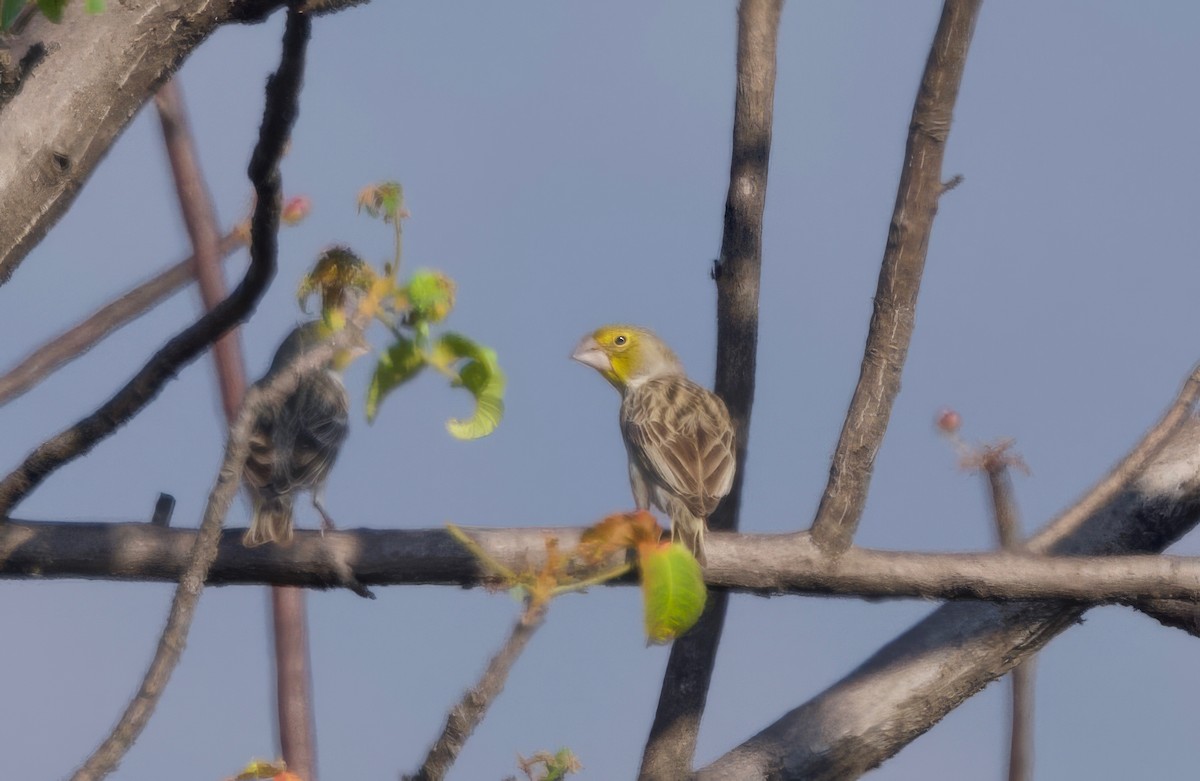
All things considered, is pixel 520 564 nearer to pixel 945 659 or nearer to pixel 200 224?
pixel 200 224

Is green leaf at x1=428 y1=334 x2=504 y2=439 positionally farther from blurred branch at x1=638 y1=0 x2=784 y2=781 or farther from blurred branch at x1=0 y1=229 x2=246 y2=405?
blurred branch at x1=638 y1=0 x2=784 y2=781

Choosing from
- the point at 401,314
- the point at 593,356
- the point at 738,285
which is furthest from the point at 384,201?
the point at 593,356

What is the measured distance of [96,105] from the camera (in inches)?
152

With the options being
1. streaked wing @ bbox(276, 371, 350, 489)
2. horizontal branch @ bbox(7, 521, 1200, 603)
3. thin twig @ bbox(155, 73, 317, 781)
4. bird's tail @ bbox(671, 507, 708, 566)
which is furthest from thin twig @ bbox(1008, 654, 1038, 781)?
streaked wing @ bbox(276, 371, 350, 489)

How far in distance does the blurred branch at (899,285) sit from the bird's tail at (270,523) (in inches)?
72.7

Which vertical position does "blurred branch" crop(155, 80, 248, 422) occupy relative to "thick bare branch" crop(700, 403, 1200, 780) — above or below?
above

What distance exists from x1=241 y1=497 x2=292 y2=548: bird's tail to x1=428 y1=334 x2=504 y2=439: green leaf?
5.81ft

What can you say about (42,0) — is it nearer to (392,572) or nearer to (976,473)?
(392,572)

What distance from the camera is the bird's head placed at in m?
8.73

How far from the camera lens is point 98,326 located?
4.57 m

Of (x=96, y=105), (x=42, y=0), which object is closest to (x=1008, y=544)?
(x=96, y=105)

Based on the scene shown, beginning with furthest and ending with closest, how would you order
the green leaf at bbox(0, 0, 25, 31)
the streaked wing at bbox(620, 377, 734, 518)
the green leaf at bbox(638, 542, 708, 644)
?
1. the streaked wing at bbox(620, 377, 734, 518)
2. the green leaf at bbox(638, 542, 708, 644)
3. the green leaf at bbox(0, 0, 25, 31)

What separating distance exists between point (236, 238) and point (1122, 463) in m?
3.50

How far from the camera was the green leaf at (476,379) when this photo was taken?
3.04 meters
